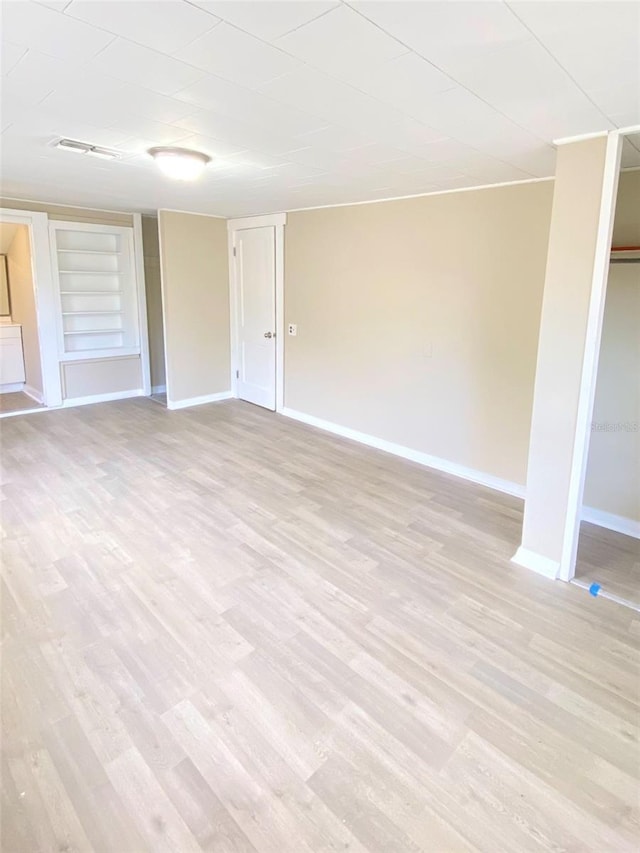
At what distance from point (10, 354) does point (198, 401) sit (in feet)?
8.65

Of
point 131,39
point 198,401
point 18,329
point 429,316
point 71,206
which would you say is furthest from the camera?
point 18,329

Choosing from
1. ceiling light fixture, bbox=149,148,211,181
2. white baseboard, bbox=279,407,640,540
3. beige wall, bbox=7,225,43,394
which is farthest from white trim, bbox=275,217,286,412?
beige wall, bbox=7,225,43,394

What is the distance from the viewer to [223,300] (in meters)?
6.22

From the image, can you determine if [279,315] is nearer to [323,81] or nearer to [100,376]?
[100,376]

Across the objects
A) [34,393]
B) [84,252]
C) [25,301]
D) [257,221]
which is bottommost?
[34,393]

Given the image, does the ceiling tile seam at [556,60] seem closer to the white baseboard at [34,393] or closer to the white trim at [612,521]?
the white trim at [612,521]

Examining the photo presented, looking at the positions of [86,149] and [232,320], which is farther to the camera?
[232,320]

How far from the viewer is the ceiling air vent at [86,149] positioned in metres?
2.77

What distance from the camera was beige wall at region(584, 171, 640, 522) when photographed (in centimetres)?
301

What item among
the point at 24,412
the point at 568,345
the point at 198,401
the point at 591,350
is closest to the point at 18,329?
the point at 24,412

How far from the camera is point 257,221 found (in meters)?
5.59

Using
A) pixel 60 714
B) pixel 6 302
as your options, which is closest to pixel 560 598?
pixel 60 714

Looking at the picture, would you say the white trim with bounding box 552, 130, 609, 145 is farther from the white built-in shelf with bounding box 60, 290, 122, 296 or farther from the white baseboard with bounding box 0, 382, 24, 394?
the white baseboard with bounding box 0, 382, 24, 394

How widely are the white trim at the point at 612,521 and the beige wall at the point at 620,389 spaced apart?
29 mm
